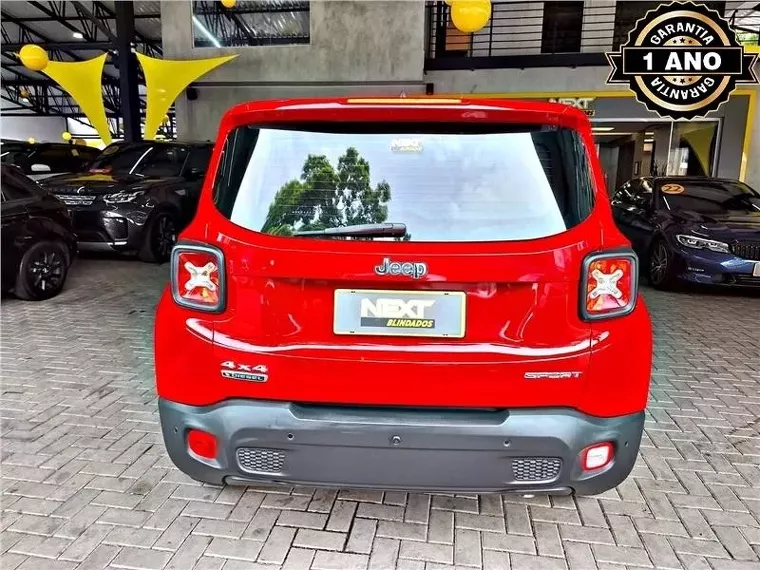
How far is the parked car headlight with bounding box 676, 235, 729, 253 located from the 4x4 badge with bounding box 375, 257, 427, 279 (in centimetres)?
613

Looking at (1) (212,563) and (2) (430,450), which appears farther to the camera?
(1) (212,563)

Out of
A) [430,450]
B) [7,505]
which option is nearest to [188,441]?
[430,450]

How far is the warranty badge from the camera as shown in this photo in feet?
36.5

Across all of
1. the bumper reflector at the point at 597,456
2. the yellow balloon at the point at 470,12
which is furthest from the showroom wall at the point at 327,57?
the bumper reflector at the point at 597,456

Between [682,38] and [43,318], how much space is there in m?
11.6

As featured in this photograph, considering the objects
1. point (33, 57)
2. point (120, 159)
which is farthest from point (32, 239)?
point (33, 57)

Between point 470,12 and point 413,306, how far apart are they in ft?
26.0

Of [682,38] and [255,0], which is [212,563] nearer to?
[682,38]

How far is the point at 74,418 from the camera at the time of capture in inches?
140

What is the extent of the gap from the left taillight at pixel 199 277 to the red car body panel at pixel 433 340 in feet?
0.10

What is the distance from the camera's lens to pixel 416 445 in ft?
6.68

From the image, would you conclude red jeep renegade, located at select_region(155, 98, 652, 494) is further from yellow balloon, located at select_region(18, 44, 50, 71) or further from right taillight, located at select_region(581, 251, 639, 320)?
yellow balloon, located at select_region(18, 44, 50, 71)

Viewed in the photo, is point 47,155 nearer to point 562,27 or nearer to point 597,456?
point 562,27

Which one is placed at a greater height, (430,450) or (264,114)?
(264,114)
